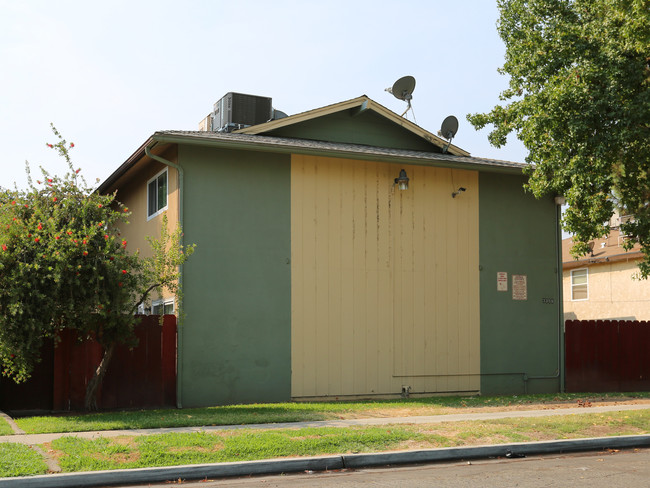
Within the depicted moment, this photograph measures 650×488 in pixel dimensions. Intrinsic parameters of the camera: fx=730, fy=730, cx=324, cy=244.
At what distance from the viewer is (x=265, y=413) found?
1233 cm

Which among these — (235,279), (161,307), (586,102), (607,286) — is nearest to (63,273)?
(235,279)

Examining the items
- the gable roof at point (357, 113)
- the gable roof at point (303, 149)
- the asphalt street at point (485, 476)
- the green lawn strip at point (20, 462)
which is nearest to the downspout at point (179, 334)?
the gable roof at point (303, 149)

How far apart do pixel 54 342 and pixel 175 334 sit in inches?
89.2

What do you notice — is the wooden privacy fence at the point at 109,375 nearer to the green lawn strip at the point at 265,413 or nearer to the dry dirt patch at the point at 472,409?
the green lawn strip at the point at 265,413

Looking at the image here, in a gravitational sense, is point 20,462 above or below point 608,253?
below

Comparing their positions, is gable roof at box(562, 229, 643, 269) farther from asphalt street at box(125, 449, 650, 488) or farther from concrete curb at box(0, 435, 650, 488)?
asphalt street at box(125, 449, 650, 488)

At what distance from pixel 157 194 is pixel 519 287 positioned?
8921 millimetres

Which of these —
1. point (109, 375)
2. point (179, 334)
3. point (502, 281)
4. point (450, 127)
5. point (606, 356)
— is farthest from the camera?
point (606, 356)

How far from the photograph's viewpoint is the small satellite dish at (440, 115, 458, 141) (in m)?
18.3

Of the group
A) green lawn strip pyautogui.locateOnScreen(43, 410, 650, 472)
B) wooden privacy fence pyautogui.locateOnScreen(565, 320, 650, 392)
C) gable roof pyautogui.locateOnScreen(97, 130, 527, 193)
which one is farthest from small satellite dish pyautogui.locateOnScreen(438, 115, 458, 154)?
green lawn strip pyautogui.locateOnScreen(43, 410, 650, 472)

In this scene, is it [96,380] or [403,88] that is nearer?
[96,380]

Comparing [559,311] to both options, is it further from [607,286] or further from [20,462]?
[20,462]

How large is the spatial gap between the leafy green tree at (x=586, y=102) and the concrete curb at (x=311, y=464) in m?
6.35

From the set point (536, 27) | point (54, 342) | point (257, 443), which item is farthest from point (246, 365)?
point (536, 27)
